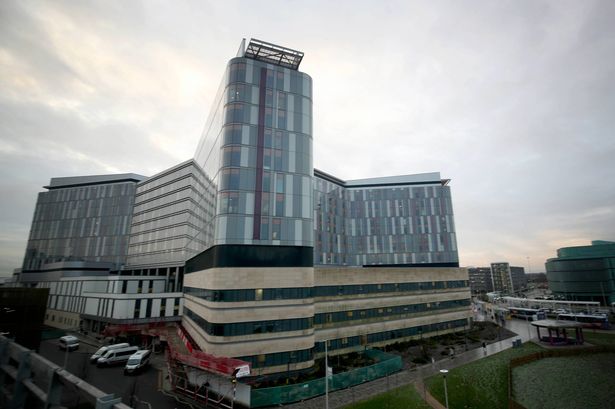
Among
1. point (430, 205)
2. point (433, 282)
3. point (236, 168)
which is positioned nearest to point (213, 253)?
point (236, 168)

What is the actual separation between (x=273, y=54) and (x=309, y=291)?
36740mm

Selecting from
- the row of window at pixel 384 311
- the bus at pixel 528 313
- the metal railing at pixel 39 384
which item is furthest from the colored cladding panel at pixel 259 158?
the bus at pixel 528 313

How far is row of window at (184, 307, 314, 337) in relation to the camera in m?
35.2

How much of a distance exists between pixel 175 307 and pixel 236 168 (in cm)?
4313

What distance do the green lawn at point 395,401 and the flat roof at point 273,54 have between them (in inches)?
1839

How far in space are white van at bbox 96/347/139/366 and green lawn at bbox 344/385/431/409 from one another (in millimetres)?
34853

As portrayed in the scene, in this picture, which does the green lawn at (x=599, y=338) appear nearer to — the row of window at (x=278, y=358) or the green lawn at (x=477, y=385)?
the green lawn at (x=477, y=385)

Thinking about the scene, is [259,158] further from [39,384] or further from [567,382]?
[567,382]

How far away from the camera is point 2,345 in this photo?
20.9 feet

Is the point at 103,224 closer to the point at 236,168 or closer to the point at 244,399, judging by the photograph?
the point at 236,168

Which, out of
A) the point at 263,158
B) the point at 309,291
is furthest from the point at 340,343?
the point at 263,158

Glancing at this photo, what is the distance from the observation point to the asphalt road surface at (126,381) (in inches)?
1193

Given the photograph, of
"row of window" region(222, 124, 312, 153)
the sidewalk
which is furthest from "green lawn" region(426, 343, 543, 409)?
"row of window" region(222, 124, 312, 153)

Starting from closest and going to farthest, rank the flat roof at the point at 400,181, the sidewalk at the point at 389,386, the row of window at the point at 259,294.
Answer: the sidewalk at the point at 389,386 < the row of window at the point at 259,294 < the flat roof at the point at 400,181
